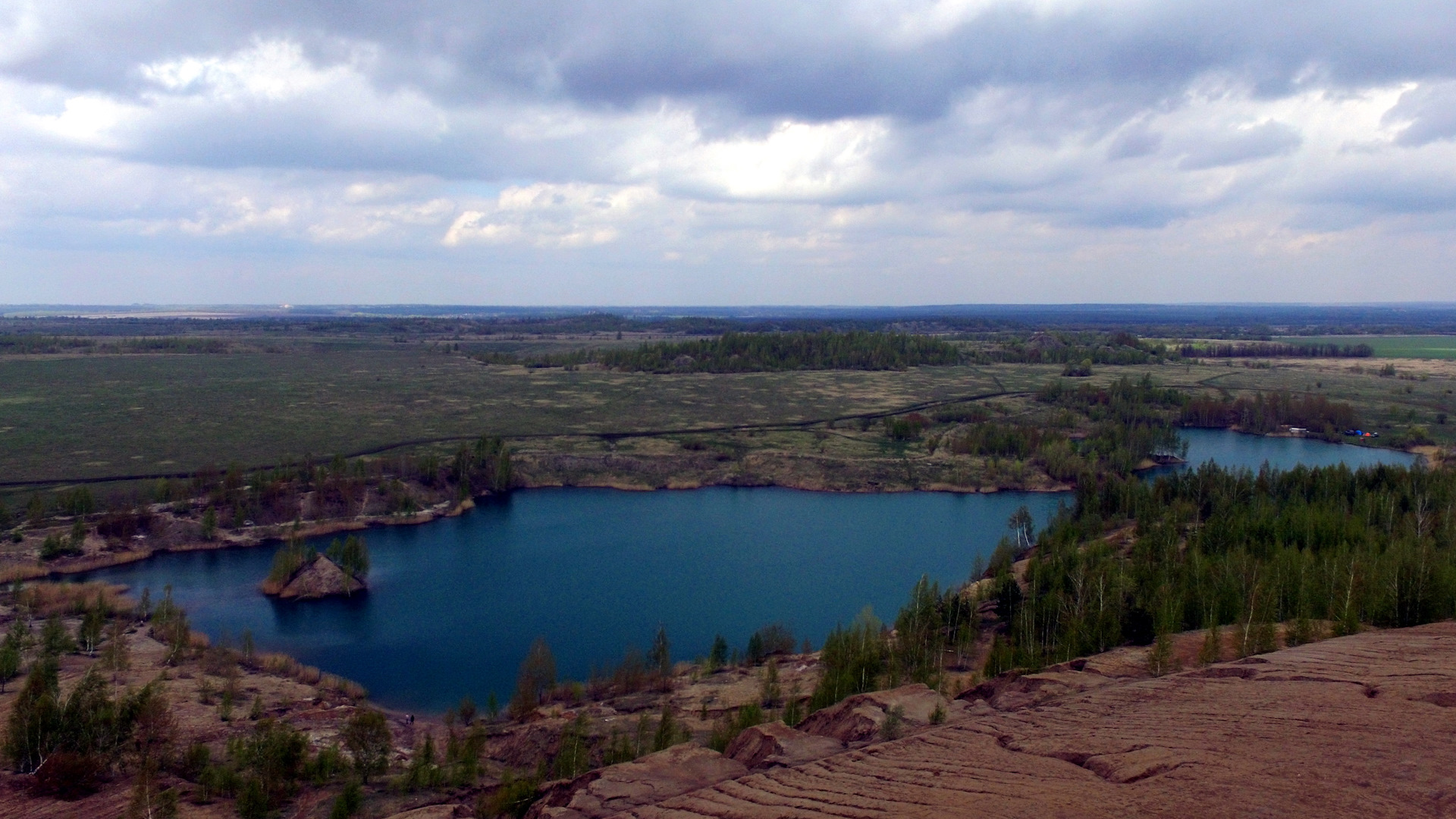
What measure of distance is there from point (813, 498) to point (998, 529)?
14.7 meters

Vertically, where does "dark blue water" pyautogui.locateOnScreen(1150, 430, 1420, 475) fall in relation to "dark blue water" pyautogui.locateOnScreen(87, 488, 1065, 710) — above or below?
above

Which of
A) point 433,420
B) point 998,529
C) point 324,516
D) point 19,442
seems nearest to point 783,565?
point 998,529

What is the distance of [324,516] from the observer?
55500 millimetres

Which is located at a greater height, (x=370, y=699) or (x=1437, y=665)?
(x=1437, y=665)

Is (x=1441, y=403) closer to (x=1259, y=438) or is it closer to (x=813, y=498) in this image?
(x=1259, y=438)

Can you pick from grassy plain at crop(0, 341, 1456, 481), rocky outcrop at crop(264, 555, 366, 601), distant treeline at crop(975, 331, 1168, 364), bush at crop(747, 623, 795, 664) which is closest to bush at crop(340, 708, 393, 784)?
bush at crop(747, 623, 795, 664)

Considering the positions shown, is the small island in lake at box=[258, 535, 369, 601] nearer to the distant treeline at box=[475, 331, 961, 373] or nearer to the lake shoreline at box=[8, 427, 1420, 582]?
the lake shoreline at box=[8, 427, 1420, 582]

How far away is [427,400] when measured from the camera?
332 ft

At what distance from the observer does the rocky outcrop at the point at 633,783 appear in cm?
1547

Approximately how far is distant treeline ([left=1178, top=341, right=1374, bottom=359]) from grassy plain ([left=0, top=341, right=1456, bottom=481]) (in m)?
11.7

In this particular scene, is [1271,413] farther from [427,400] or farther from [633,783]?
[633,783]

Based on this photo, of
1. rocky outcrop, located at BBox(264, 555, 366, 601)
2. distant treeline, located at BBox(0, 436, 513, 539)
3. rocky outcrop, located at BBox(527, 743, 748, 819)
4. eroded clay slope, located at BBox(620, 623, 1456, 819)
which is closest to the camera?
eroded clay slope, located at BBox(620, 623, 1456, 819)

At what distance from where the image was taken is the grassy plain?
2844 inches

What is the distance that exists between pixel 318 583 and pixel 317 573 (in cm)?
51
